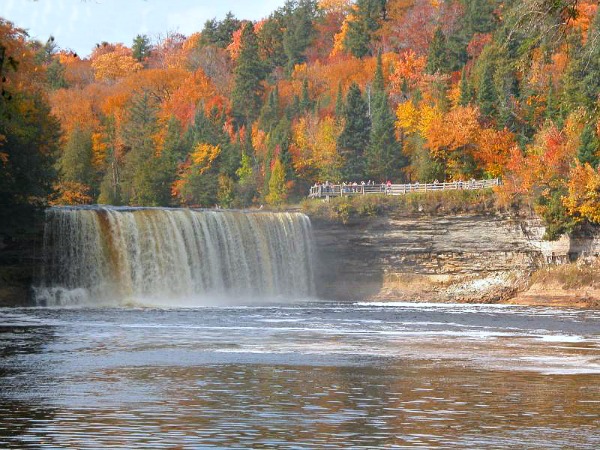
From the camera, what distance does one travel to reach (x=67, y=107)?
387 ft

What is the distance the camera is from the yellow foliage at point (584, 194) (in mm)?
67375

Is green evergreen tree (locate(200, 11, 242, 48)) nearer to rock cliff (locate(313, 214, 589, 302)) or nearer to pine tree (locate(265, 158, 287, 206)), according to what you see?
pine tree (locate(265, 158, 287, 206))

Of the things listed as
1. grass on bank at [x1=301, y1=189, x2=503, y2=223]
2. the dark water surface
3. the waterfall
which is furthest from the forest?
the dark water surface

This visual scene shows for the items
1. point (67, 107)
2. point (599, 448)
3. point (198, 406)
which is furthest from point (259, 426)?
point (67, 107)

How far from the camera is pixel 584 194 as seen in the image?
223 ft

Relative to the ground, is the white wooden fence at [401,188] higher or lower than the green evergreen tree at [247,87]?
lower

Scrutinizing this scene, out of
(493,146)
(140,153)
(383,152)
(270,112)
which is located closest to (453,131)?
(493,146)

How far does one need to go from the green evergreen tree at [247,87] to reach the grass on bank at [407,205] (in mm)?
54244

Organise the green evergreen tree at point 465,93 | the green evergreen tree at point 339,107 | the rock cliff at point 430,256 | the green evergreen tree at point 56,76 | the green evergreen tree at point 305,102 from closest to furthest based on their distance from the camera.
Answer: the rock cliff at point 430,256, the green evergreen tree at point 465,93, the green evergreen tree at point 339,107, the green evergreen tree at point 305,102, the green evergreen tree at point 56,76

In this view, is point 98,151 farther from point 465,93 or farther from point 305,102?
point 465,93

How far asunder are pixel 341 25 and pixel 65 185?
6543 cm

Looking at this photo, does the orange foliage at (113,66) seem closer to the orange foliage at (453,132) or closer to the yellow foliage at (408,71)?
the yellow foliage at (408,71)

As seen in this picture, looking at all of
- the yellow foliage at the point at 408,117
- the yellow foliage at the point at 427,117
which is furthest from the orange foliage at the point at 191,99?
the yellow foliage at the point at 427,117

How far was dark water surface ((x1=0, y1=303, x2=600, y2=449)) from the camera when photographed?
62.6 feet
